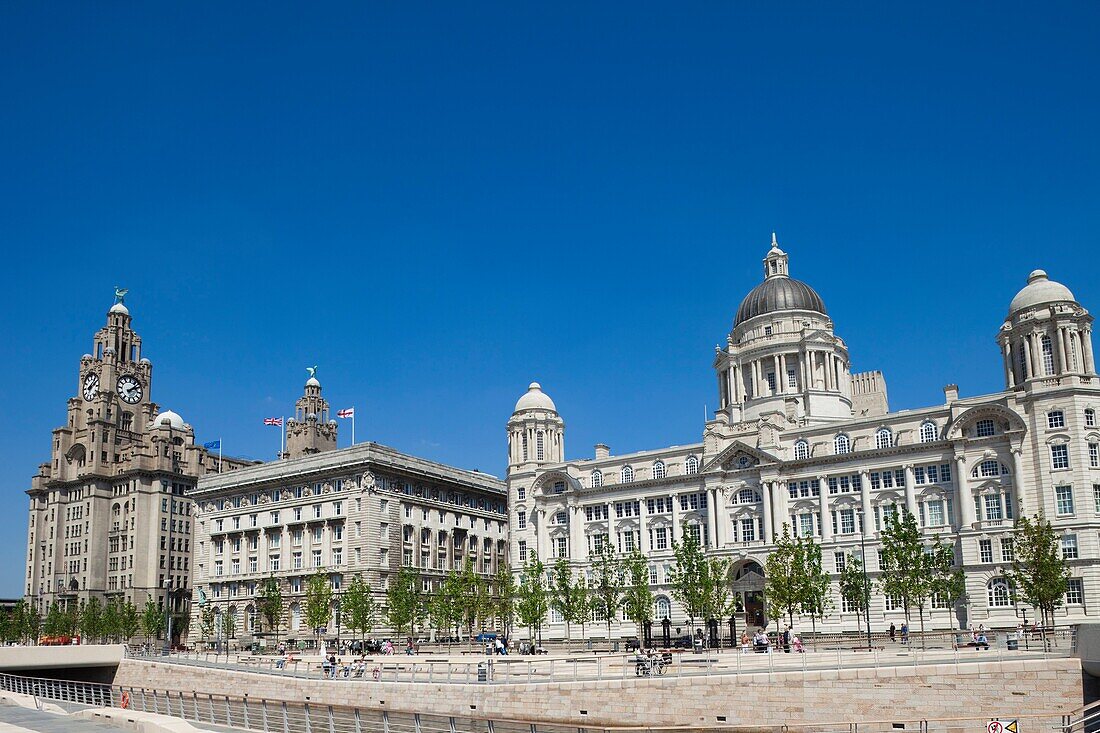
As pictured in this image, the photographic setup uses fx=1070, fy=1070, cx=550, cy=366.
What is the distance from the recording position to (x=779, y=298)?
396 feet

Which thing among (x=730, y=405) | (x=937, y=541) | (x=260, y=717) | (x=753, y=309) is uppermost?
(x=753, y=309)

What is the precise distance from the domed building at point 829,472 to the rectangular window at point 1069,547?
3.8 inches

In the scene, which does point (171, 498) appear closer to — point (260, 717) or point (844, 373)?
point (844, 373)

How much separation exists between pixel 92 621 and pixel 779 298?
290 feet

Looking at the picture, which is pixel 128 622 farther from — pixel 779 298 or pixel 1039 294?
pixel 1039 294

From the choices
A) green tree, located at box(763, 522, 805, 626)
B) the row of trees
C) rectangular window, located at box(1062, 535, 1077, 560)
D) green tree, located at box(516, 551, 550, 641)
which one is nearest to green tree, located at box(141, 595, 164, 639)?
the row of trees

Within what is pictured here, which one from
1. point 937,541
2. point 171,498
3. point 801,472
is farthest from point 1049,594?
point 171,498

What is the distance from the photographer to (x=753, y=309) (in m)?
123

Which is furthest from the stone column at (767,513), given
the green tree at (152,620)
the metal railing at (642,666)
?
the green tree at (152,620)

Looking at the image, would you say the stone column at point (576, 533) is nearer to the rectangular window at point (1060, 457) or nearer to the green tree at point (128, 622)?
the rectangular window at point (1060, 457)

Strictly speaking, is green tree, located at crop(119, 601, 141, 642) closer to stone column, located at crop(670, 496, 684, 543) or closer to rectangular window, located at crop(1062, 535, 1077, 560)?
stone column, located at crop(670, 496, 684, 543)

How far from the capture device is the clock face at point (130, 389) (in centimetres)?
15288

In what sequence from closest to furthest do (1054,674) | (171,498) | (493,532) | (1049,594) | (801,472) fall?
(1054,674), (1049,594), (801,472), (493,532), (171,498)

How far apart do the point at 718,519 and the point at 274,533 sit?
50305 mm
